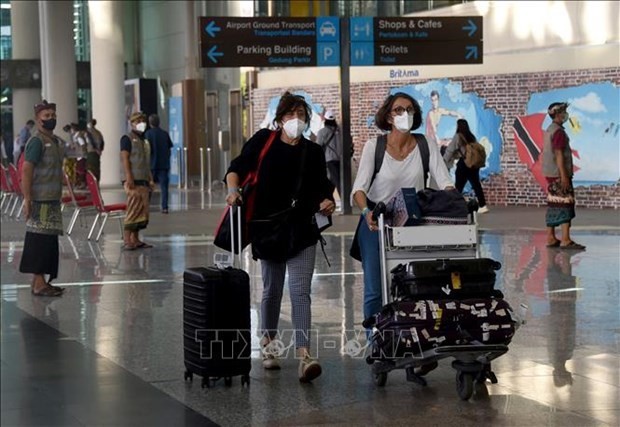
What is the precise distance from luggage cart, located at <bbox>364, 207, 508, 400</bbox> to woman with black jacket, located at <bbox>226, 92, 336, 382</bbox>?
0.61 meters

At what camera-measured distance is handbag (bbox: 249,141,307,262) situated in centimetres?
828

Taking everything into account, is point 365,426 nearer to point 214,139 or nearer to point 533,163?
point 533,163

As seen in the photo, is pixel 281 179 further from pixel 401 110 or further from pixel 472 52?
pixel 472 52

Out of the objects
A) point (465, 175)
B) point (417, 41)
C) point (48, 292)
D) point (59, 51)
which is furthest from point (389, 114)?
point (59, 51)

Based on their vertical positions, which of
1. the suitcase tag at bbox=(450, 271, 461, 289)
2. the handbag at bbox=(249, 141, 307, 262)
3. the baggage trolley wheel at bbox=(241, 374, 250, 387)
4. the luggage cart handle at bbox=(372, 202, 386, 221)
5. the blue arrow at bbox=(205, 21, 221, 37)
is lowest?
the baggage trolley wheel at bbox=(241, 374, 250, 387)

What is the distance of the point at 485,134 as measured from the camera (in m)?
26.0

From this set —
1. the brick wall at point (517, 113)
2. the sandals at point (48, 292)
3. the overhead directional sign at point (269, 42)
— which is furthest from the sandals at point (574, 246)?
the overhead directional sign at point (269, 42)

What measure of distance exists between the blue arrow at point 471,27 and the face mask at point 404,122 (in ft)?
50.2

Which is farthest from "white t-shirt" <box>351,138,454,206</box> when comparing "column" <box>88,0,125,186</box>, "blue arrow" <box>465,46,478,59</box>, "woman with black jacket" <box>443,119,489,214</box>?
"column" <box>88,0,125,186</box>

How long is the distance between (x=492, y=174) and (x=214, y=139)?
14.5 metres

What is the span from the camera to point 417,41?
23.0 metres

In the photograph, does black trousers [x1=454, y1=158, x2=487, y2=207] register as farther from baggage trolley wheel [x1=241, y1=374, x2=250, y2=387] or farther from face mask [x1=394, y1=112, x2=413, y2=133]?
baggage trolley wheel [x1=241, y1=374, x2=250, y2=387]

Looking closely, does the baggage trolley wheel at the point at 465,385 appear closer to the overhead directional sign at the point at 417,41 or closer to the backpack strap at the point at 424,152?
the backpack strap at the point at 424,152

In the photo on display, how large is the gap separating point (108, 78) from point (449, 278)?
102 ft
